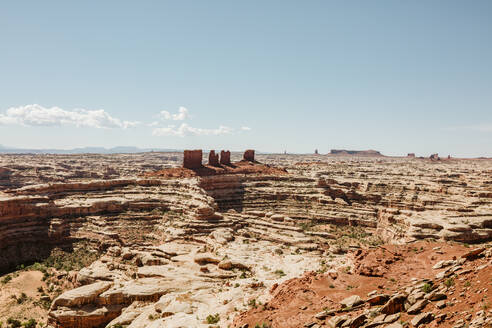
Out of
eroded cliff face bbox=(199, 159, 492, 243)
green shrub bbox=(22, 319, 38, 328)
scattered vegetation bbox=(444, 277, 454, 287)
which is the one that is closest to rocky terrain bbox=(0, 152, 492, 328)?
scattered vegetation bbox=(444, 277, 454, 287)

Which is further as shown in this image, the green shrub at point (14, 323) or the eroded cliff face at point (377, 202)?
the eroded cliff face at point (377, 202)

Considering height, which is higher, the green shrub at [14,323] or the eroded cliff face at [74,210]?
the eroded cliff face at [74,210]

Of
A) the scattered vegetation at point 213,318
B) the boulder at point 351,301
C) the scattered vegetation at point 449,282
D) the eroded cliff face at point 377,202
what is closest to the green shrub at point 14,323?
the scattered vegetation at point 213,318

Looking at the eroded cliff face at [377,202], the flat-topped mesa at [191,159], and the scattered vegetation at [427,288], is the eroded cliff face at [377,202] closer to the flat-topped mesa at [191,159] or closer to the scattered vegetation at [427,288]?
the flat-topped mesa at [191,159]

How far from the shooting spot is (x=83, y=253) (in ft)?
169

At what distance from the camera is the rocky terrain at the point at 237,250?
66.3ft

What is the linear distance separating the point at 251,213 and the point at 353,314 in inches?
2281

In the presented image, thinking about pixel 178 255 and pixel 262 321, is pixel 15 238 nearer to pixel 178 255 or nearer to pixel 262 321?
pixel 178 255

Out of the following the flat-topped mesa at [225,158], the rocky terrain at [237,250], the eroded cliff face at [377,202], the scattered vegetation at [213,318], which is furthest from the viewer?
the flat-topped mesa at [225,158]

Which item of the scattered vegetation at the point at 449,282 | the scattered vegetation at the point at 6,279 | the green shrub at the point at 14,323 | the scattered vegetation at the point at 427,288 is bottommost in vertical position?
the green shrub at the point at 14,323

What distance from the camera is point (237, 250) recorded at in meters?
44.2

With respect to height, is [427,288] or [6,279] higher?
[427,288]

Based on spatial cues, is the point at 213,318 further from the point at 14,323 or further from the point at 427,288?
the point at 14,323

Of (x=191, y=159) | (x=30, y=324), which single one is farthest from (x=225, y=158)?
(x=30, y=324)
